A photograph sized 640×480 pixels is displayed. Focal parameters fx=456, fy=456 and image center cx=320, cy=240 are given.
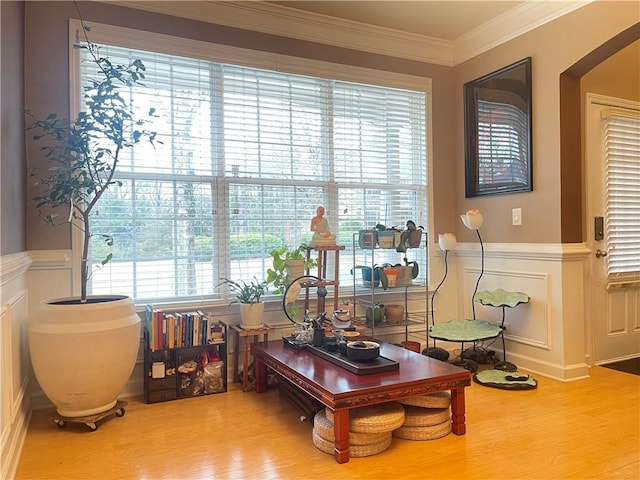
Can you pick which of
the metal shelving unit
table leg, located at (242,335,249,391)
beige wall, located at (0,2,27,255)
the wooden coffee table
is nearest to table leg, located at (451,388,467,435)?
the wooden coffee table

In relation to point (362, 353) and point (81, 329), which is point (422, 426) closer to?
point (362, 353)

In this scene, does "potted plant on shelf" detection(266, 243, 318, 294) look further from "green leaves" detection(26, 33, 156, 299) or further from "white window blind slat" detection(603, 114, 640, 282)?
"white window blind slat" detection(603, 114, 640, 282)

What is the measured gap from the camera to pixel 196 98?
3246mm

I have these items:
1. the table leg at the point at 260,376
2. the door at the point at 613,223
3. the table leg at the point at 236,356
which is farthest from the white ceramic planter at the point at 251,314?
the door at the point at 613,223

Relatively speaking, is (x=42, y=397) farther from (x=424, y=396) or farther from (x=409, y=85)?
(x=409, y=85)

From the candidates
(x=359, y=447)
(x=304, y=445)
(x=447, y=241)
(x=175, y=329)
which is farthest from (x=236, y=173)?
(x=359, y=447)

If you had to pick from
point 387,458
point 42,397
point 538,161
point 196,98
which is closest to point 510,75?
point 538,161

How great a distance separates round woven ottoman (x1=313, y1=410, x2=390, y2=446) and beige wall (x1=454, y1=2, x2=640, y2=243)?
203 cm

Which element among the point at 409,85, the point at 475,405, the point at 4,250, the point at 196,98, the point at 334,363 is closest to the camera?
the point at 4,250

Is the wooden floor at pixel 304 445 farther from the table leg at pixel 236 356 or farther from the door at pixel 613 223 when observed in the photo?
the door at pixel 613 223

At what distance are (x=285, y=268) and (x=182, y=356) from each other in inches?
35.4

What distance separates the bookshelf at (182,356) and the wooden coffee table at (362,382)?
1.59ft

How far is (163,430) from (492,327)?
94.8 inches

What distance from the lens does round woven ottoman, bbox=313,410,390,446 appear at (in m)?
2.14
